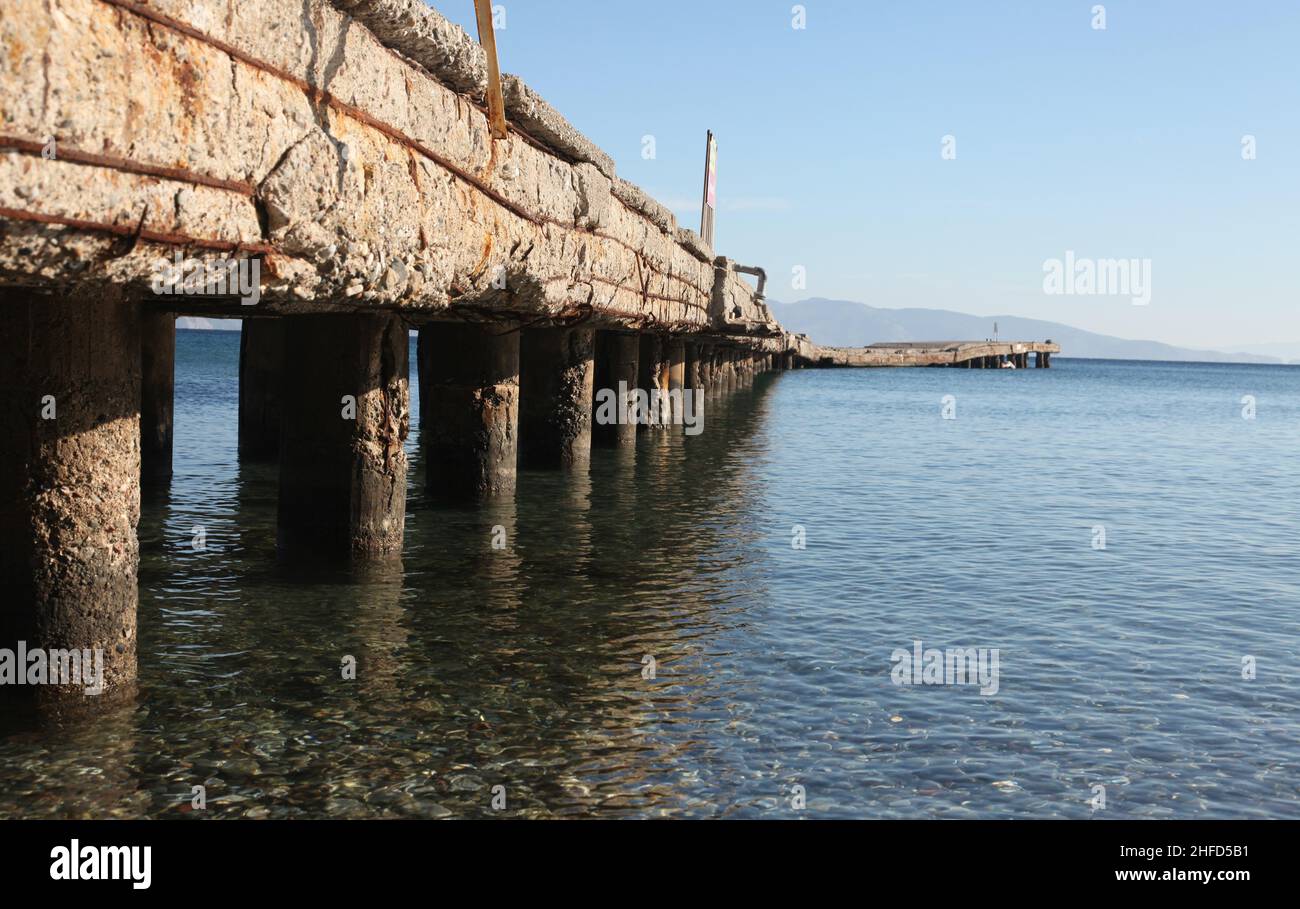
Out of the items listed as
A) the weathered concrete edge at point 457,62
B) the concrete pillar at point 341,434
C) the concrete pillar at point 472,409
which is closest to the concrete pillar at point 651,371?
the concrete pillar at point 472,409

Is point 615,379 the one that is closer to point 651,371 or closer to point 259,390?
point 651,371

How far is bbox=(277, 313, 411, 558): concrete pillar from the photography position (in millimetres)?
9742

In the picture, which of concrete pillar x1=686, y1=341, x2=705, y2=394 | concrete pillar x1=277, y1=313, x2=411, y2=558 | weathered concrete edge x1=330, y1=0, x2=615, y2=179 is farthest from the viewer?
concrete pillar x1=686, y1=341, x2=705, y2=394

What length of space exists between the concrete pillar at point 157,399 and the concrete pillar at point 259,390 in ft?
4.91

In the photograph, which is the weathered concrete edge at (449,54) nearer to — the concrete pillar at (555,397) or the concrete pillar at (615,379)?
the concrete pillar at (555,397)

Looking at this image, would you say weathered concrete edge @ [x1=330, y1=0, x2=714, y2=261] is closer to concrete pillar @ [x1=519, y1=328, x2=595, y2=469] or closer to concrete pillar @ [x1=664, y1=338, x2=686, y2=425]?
concrete pillar @ [x1=519, y1=328, x2=595, y2=469]

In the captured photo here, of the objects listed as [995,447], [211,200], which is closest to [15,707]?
[211,200]

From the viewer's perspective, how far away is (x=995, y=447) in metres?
28.8

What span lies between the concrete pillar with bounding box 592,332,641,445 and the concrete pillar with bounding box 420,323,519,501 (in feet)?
23.1

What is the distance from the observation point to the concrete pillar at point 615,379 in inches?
842

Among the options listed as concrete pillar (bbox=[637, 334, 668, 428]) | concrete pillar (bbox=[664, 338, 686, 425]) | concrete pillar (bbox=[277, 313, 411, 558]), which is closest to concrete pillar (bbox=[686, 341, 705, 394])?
concrete pillar (bbox=[664, 338, 686, 425])

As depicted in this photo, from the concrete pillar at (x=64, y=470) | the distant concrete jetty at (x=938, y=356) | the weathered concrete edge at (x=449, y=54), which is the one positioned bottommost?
the concrete pillar at (x=64, y=470)

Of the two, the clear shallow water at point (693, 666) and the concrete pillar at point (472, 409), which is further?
the concrete pillar at point (472, 409)
